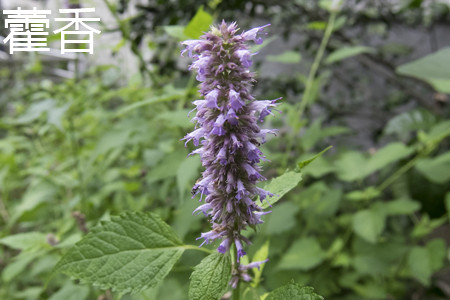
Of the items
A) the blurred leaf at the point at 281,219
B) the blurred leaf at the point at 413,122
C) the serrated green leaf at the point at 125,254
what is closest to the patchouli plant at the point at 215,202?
the serrated green leaf at the point at 125,254

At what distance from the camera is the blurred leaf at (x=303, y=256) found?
1.46 meters

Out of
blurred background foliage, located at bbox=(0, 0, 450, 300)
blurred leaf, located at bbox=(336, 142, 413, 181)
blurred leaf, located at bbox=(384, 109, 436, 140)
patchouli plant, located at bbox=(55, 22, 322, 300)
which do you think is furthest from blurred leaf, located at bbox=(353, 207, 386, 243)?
patchouli plant, located at bbox=(55, 22, 322, 300)

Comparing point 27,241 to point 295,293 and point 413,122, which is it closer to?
point 295,293

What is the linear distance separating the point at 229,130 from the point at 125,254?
24 centimetres

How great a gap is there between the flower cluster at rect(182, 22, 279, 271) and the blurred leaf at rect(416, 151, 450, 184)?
117 cm

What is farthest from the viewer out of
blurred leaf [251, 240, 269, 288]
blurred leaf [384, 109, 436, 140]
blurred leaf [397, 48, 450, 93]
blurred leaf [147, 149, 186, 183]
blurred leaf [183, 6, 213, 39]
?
blurred leaf [384, 109, 436, 140]

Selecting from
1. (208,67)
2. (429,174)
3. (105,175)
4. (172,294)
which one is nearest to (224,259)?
(208,67)

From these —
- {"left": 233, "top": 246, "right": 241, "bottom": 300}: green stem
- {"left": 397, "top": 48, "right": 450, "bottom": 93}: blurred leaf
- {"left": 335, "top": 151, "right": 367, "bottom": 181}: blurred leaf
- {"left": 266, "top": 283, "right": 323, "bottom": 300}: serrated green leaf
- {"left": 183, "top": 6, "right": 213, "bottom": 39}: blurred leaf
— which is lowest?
{"left": 335, "top": 151, "right": 367, "bottom": 181}: blurred leaf

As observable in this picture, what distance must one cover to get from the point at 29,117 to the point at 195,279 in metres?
1.27

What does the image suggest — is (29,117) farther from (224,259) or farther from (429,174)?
(429,174)

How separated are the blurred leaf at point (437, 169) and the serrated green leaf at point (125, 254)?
4.09 feet

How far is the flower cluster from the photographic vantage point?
53cm

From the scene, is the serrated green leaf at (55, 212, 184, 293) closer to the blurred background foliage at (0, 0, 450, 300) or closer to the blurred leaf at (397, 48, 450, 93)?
the blurred background foliage at (0, 0, 450, 300)

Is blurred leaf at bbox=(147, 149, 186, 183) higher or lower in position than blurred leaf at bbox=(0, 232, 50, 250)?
higher
